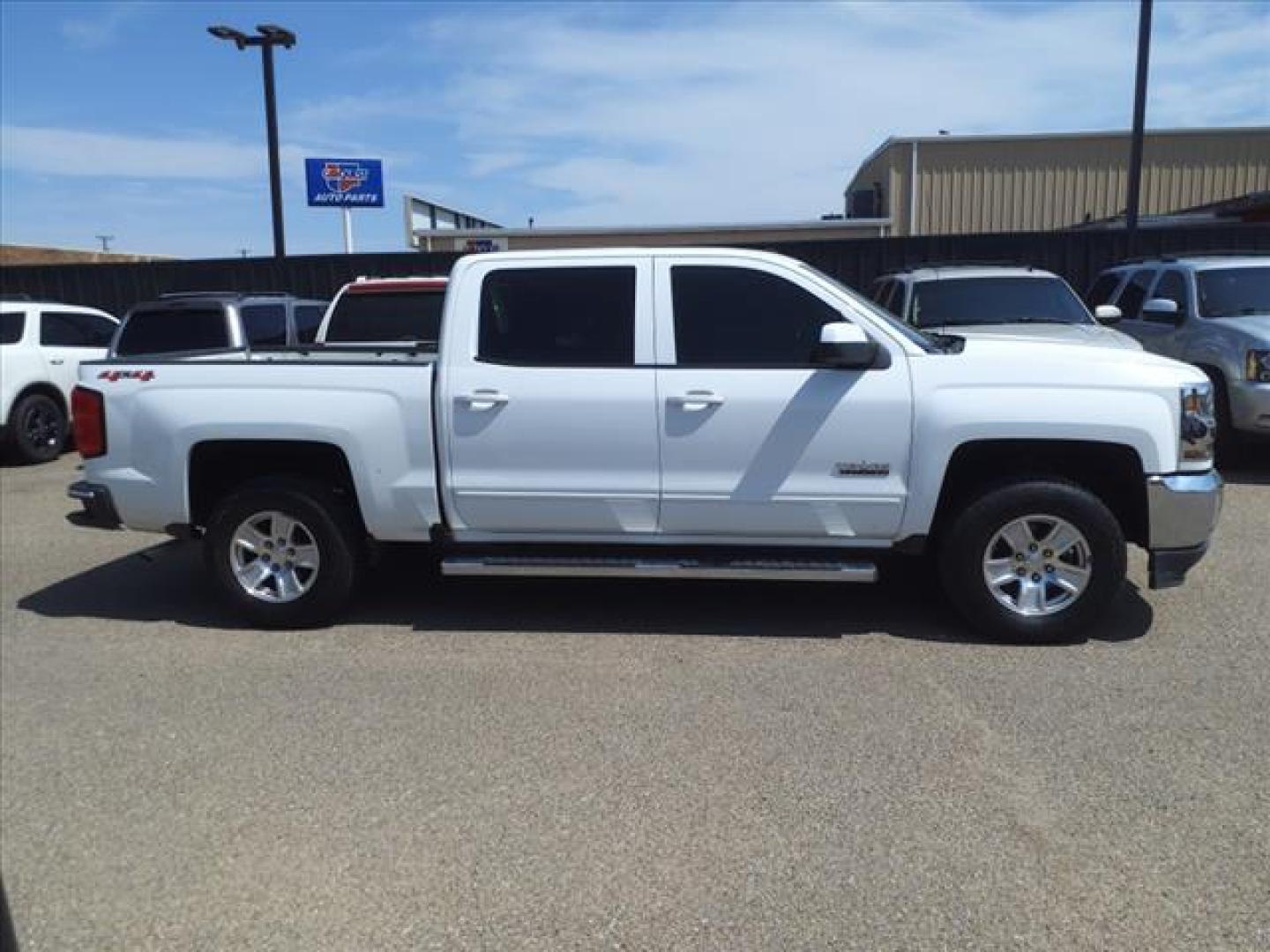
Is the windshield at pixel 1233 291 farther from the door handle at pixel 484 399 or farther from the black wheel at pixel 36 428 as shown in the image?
the black wheel at pixel 36 428

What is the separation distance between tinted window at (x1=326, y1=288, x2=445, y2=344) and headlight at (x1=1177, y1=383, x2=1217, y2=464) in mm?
5622

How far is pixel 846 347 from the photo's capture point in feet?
15.7

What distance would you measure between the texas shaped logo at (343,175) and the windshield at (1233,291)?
1749cm

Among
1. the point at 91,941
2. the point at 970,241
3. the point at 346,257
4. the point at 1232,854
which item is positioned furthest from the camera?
the point at 346,257

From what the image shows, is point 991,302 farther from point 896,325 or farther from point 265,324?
point 265,324

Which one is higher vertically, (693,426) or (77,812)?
(693,426)

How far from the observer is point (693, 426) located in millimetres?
5016

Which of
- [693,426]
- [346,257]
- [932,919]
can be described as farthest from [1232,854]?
[346,257]

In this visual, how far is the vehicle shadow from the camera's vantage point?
532 centimetres

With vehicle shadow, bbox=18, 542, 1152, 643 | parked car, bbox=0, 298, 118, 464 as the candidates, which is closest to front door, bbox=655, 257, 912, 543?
vehicle shadow, bbox=18, 542, 1152, 643

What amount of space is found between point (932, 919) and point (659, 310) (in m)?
3.16

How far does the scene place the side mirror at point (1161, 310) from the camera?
9.44 m

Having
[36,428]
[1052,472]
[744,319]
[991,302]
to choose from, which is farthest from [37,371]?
[1052,472]

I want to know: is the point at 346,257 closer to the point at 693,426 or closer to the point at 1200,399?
the point at 693,426
